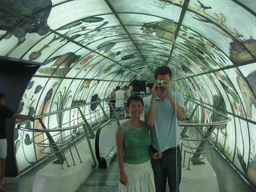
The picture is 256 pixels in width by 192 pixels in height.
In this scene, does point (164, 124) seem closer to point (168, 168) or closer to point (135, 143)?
point (135, 143)

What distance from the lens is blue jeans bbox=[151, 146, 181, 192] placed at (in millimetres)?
1934

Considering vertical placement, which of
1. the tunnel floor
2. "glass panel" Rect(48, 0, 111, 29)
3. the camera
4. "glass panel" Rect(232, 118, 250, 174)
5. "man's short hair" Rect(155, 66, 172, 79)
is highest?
"glass panel" Rect(48, 0, 111, 29)

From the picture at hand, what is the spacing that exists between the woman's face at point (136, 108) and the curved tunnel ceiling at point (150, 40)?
1.10 ft

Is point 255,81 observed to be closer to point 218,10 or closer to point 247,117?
point 247,117

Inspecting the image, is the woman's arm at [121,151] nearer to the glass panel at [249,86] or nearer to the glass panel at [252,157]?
the glass panel at [249,86]

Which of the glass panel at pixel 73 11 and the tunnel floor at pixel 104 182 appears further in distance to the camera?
the glass panel at pixel 73 11

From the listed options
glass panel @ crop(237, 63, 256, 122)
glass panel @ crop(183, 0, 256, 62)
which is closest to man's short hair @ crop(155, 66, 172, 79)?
glass panel @ crop(183, 0, 256, 62)

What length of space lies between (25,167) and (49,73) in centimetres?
291

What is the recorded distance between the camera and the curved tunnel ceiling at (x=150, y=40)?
10.7 feet

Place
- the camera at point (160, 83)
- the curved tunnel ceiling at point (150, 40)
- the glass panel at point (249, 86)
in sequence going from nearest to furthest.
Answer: the camera at point (160, 83)
the curved tunnel ceiling at point (150, 40)
the glass panel at point (249, 86)

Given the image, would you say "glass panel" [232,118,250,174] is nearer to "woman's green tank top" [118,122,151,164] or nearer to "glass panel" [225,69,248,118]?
"glass panel" [225,69,248,118]

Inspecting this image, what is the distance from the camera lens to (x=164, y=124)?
1899 millimetres

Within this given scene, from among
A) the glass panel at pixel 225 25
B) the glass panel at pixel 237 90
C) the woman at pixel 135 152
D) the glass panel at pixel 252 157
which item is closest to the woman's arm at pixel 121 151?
the woman at pixel 135 152

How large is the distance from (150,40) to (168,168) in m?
5.59
